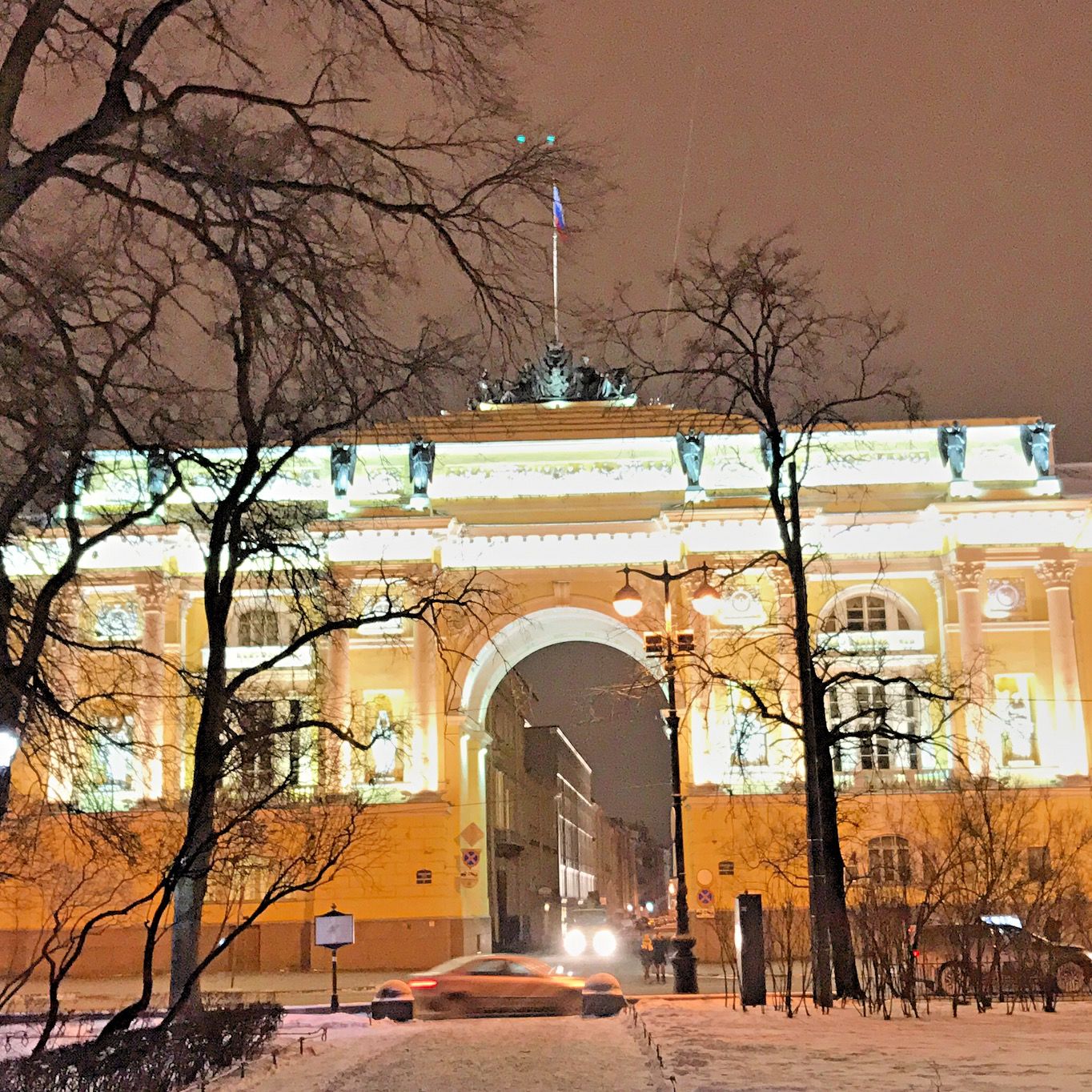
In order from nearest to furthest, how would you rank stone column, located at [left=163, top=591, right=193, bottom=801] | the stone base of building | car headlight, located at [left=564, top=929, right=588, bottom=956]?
stone column, located at [left=163, top=591, right=193, bottom=801] < the stone base of building < car headlight, located at [left=564, top=929, right=588, bottom=956]

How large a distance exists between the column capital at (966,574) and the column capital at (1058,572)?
214 cm

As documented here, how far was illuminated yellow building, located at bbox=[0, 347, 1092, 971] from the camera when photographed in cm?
4628

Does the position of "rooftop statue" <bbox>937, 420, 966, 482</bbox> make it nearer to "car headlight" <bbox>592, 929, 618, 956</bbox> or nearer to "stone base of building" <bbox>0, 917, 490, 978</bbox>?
"car headlight" <bbox>592, 929, 618, 956</bbox>

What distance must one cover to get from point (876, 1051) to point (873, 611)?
34.5 meters

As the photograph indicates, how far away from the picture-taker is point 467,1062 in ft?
52.5

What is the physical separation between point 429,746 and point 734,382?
77.8 feet

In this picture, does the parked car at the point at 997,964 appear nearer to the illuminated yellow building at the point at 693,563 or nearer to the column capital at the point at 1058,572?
the illuminated yellow building at the point at 693,563

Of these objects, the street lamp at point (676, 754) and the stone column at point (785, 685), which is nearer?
the street lamp at point (676, 754)

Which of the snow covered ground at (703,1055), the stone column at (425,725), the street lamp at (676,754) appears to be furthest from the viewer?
the stone column at (425,725)

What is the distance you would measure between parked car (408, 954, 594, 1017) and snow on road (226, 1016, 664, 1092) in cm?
269

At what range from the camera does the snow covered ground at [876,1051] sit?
12758 mm

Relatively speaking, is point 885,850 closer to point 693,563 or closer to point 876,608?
point 876,608

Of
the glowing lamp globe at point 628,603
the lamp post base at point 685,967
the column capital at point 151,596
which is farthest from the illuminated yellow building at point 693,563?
the glowing lamp globe at point 628,603

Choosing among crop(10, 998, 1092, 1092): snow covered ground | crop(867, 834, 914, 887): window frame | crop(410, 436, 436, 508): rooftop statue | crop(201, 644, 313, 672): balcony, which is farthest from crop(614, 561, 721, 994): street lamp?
crop(201, 644, 313, 672): balcony
